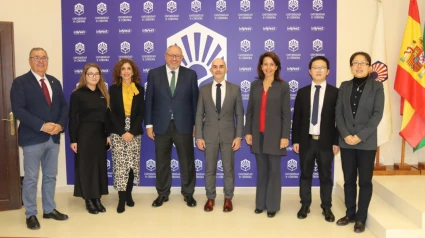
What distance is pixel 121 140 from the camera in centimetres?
440

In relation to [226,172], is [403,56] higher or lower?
higher

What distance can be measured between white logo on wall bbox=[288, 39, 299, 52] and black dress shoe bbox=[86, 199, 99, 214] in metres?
3.20

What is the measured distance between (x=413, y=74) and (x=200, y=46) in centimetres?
276

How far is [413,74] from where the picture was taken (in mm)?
4949

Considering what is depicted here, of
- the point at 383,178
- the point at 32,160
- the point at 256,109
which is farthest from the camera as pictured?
the point at 383,178

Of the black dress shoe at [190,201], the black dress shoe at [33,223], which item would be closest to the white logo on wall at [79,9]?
the black dress shoe at [33,223]

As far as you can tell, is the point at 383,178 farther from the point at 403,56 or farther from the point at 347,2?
the point at 347,2

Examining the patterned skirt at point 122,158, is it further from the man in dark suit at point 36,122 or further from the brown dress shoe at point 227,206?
the brown dress shoe at point 227,206

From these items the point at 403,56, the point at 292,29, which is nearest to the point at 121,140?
the point at 292,29

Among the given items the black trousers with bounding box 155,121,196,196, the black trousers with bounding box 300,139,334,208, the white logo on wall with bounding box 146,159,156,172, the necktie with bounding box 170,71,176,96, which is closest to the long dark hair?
the black trousers with bounding box 300,139,334,208

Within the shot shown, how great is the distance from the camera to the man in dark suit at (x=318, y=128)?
4.03m

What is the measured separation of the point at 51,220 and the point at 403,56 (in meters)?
4.66

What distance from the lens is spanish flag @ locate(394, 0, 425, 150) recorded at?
4.92 m

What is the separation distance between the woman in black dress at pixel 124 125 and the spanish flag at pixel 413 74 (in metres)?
3.33
